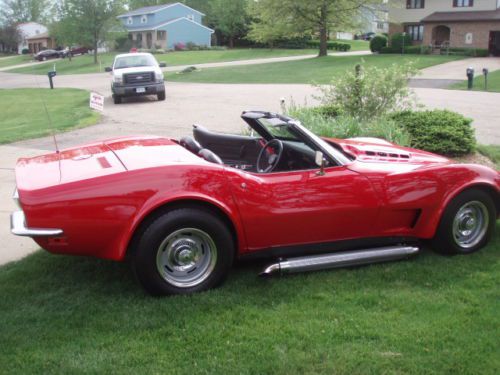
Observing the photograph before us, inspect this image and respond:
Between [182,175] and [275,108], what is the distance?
13279 mm

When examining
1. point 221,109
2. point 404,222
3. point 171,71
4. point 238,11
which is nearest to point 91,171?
point 404,222

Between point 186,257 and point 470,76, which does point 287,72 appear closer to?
point 470,76

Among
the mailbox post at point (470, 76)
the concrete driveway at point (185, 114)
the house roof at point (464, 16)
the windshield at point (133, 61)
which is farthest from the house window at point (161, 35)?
the mailbox post at point (470, 76)

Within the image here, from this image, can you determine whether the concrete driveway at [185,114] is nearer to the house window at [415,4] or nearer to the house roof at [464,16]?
the house roof at [464,16]

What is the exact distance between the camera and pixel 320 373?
2.99 m

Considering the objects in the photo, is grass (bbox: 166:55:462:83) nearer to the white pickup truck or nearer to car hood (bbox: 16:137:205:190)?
the white pickup truck

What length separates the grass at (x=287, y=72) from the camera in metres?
28.9

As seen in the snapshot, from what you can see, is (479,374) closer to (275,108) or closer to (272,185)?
(272,185)

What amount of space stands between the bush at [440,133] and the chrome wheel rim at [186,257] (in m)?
5.66

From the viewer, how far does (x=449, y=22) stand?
4606 cm

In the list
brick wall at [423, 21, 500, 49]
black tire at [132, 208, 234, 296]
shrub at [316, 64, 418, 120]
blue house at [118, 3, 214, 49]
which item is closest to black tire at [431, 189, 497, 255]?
black tire at [132, 208, 234, 296]

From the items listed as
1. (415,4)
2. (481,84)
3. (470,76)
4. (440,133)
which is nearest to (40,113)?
(440,133)

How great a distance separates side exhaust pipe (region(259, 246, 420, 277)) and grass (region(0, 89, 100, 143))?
6.63m

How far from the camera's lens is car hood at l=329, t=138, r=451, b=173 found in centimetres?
434
